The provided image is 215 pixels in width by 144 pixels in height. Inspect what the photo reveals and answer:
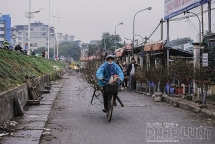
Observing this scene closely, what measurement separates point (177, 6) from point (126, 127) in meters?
10.4

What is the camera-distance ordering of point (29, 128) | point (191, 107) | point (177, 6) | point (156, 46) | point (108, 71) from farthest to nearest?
1. point (156, 46)
2. point (177, 6)
3. point (191, 107)
4. point (108, 71)
5. point (29, 128)

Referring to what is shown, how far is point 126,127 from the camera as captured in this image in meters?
7.51

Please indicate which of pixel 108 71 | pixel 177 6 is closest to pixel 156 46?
pixel 177 6

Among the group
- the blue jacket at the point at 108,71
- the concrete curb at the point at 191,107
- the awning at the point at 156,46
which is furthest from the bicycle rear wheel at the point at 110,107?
the awning at the point at 156,46

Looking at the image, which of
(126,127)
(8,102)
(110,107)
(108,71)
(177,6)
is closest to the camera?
(126,127)

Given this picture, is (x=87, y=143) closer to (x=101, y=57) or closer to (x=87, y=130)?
(x=87, y=130)

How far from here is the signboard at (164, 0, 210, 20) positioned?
47.0 feet

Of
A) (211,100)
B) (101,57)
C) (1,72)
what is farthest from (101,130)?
(101,57)

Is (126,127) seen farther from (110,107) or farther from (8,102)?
(8,102)

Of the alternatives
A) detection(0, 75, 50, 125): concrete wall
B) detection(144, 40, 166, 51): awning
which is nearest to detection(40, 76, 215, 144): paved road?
detection(0, 75, 50, 125): concrete wall

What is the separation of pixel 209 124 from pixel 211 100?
4.77 metres

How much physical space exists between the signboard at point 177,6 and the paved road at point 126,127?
6.02 meters

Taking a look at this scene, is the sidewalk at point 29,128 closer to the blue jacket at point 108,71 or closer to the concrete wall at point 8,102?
the concrete wall at point 8,102

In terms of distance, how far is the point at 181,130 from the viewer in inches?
279
